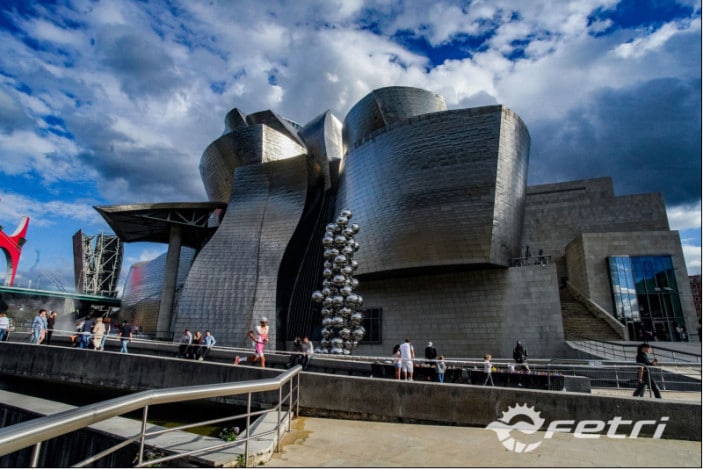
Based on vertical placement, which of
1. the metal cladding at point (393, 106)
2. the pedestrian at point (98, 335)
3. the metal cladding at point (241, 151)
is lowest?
the pedestrian at point (98, 335)

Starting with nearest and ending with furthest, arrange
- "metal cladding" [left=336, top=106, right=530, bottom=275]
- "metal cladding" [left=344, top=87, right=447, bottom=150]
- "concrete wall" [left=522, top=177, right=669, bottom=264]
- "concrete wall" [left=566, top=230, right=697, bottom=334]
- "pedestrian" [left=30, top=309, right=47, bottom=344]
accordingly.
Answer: "pedestrian" [left=30, top=309, right=47, bottom=344]
"metal cladding" [left=336, top=106, right=530, bottom=275]
"concrete wall" [left=566, top=230, right=697, bottom=334]
"metal cladding" [left=344, top=87, right=447, bottom=150]
"concrete wall" [left=522, top=177, right=669, bottom=264]

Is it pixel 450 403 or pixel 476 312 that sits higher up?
pixel 476 312

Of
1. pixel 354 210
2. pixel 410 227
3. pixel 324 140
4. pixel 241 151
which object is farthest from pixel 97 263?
pixel 410 227

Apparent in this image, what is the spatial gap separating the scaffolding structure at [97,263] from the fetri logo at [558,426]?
60.0 meters

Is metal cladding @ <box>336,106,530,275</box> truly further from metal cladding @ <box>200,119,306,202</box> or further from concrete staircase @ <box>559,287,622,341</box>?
metal cladding @ <box>200,119,306,202</box>

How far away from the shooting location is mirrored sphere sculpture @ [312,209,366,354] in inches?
566

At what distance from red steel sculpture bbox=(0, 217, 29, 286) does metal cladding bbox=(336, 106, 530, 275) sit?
159 ft

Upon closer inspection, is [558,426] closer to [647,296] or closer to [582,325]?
[582,325]

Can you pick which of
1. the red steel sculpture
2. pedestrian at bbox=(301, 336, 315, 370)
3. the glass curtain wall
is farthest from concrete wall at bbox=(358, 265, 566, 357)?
the red steel sculpture

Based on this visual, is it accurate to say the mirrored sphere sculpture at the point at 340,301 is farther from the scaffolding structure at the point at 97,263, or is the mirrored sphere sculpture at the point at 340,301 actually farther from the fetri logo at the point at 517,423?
the scaffolding structure at the point at 97,263

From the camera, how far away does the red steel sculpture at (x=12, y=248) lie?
45844 mm

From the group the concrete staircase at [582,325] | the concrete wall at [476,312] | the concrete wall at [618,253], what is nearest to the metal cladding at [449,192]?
the concrete wall at [476,312]

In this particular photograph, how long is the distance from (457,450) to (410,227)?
Answer: 1646 centimetres

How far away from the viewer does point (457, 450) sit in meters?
4.19
